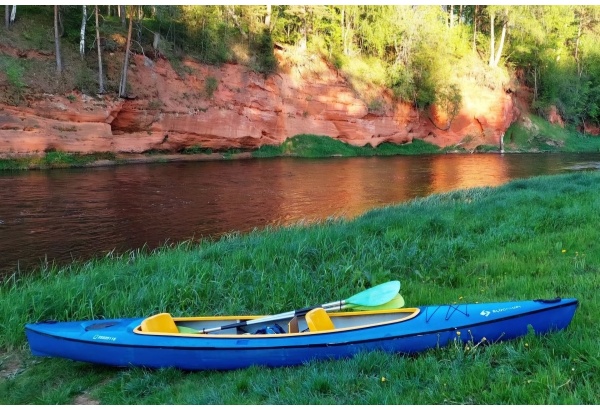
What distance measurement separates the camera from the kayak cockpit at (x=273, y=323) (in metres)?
4.05

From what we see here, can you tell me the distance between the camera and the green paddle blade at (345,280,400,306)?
4.33 m

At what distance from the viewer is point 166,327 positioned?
13.9 ft

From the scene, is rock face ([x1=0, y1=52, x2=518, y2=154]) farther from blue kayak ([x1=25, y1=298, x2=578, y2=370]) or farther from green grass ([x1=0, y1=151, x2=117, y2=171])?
blue kayak ([x1=25, y1=298, x2=578, y2=370])

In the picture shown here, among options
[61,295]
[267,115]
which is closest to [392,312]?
[61,295]

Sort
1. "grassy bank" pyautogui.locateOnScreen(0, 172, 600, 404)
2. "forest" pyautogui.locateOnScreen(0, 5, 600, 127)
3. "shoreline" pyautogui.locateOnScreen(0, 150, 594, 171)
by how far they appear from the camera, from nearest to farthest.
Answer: "grassy bank" pyautogui.locateOnScreen(0, 172, 600, 404) → "shoreline" pyautogui.locateOnScreen(0, 150, 594, 171) → "forest" pyautogui.locateOnScreen(0, 5, 600, 127)

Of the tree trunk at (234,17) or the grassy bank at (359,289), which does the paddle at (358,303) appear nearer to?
the grassy bank at (359,289)

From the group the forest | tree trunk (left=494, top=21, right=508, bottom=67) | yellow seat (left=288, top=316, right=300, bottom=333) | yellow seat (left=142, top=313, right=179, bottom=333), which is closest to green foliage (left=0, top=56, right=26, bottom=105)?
the forest

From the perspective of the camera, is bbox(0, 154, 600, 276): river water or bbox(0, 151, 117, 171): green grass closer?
bbox(0, 154, 600, 276): river water

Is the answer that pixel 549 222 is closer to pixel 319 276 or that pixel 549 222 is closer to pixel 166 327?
pixel 319 276

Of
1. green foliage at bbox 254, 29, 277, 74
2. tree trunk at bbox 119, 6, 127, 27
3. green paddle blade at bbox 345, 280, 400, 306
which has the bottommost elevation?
green paddle blade at bbox 345, 280, 400, 306

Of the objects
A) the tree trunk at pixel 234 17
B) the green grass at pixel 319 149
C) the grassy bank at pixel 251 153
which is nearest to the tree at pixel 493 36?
the grassy bank at pixel 251 153

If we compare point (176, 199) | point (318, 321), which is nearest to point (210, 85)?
point (176, 199)

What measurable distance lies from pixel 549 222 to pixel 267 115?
23719 millimetres

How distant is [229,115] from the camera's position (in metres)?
27.5
